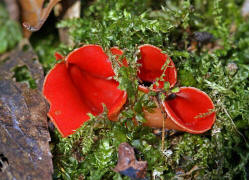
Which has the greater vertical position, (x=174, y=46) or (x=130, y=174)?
(x=174, y=46)

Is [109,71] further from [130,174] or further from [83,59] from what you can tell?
[130,174]

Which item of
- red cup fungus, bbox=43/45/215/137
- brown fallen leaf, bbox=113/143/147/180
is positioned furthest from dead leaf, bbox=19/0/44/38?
brown fallen leaf, bbox=113/143/147/180

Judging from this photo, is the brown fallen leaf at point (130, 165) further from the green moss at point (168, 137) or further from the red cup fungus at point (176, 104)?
the red cup fungus at point (176, 104)

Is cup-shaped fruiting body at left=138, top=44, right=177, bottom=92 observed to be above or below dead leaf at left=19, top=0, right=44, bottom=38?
below

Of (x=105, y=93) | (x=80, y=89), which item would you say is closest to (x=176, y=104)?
(x=105, y=93)

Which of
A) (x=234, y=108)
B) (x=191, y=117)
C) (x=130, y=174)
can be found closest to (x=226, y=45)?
(x=234, y=108)

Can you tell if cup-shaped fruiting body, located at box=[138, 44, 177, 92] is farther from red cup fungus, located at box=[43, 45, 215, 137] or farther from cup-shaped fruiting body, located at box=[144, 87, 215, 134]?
cup-shaped fruiting body, located at box=[144, 87, 215, 134]

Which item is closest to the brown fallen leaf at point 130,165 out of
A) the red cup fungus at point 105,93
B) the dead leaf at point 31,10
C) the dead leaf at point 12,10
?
the red cup fungus at point 105,93
